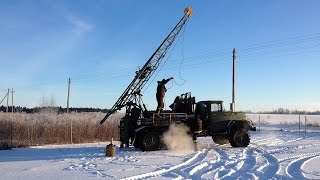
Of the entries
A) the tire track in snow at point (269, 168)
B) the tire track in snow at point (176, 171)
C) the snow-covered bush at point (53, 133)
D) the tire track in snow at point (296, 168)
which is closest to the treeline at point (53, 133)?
the snow-covered bush at point (53, 133)

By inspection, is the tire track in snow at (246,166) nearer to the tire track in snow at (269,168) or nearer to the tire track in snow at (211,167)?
the tire track in snow at (269,168)

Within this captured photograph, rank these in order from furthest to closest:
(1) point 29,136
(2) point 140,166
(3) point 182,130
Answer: (1) point 29,136 → (3) point 182,130 → (2) point 140,166

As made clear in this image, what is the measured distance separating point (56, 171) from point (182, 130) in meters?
8.63

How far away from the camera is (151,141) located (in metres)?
20.1

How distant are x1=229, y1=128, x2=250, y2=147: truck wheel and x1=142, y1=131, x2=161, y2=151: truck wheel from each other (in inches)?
152

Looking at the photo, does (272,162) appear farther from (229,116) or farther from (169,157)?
(229,116)

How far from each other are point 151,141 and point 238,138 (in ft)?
14.9

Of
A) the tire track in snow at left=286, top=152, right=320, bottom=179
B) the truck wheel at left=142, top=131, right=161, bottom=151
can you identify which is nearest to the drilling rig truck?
the truck wheel at left=142, top=131, right=161, bottom=151

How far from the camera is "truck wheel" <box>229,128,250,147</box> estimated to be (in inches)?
854

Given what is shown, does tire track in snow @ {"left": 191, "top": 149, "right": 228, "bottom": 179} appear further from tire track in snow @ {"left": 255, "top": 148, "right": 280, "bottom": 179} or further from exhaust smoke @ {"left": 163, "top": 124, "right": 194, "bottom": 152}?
exhaust smoke @ {"left": 163, "top": 124, "right": 194, "bottom": 152}

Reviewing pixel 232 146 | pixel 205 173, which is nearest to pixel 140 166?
pixel 205 173

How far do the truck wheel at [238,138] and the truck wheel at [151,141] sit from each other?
3854 mm

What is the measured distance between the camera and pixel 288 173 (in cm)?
1288

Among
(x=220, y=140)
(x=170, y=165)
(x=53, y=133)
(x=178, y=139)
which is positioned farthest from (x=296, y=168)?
(x=53, y=133)
